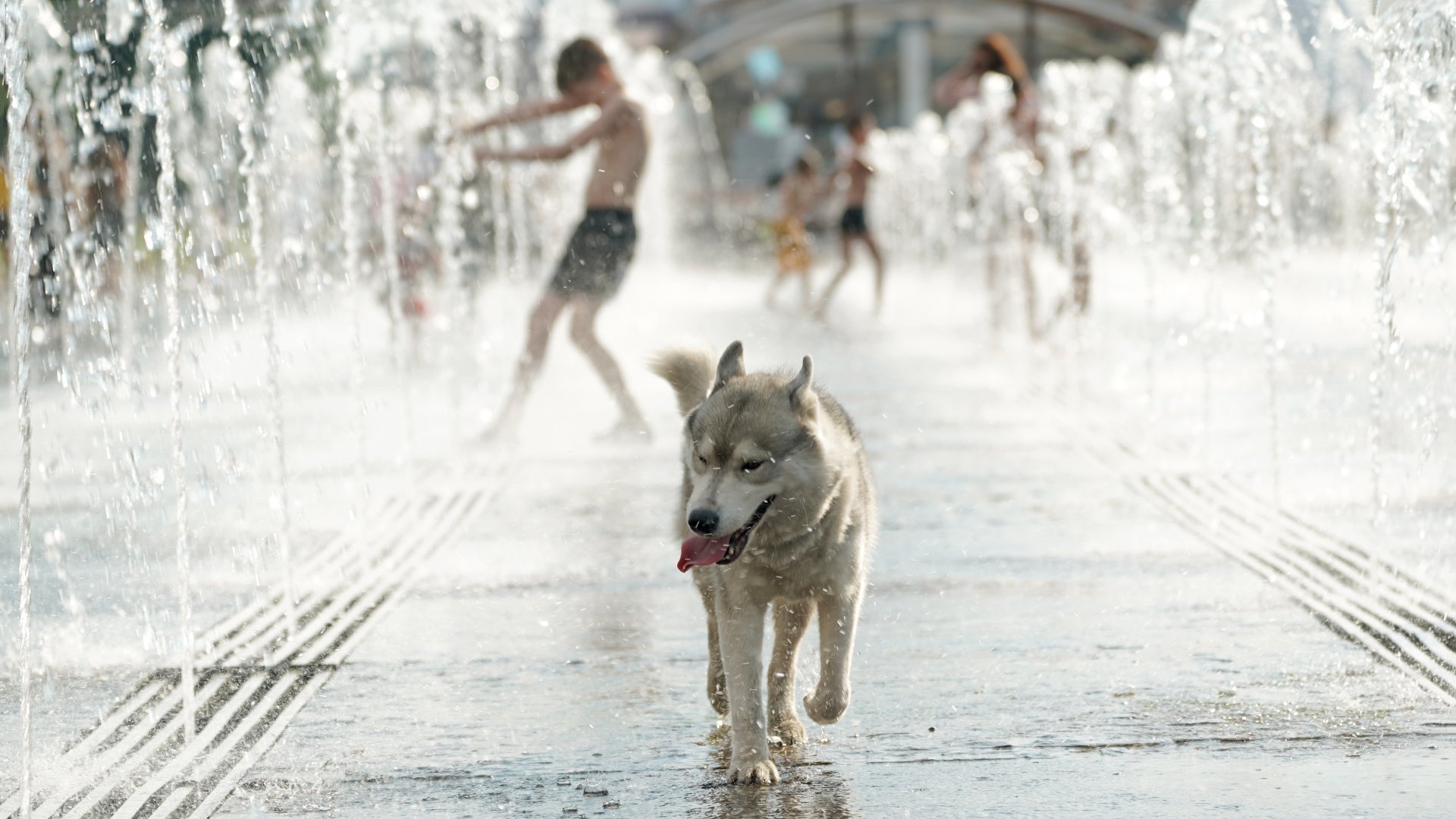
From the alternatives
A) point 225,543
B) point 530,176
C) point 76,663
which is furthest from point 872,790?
point 530,176

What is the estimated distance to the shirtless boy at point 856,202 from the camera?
18.7 m

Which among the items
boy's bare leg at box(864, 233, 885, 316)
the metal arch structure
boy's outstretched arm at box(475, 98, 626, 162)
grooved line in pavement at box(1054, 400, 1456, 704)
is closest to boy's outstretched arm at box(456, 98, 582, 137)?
boy's outstretched arm at box(475, 98, 626, 162)

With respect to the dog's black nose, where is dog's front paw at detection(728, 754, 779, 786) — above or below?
A: below

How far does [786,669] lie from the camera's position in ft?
16.9

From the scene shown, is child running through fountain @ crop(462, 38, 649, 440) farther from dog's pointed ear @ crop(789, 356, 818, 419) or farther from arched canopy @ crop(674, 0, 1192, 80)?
arched canopy @ crop(674, 0, 1192, 80)

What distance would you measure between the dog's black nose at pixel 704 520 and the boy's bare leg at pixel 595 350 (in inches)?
246

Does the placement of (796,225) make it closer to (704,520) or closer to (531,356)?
(531,356)

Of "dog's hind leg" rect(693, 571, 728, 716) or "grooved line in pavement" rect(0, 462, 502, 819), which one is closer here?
"grooved line in pavement" rect(0, 462, 502, 819)

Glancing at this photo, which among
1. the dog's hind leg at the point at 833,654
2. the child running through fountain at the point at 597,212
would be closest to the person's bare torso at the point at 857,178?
the child running through fountain at the point at 597,212

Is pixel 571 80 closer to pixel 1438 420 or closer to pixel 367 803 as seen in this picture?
pixel 1438 420

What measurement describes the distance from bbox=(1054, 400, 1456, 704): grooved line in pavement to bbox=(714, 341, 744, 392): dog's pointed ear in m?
2.10

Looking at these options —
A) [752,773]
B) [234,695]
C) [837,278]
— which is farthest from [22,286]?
[837,278]

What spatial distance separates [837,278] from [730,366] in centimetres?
1410

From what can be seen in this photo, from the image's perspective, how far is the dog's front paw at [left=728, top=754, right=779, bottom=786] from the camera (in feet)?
15.1
